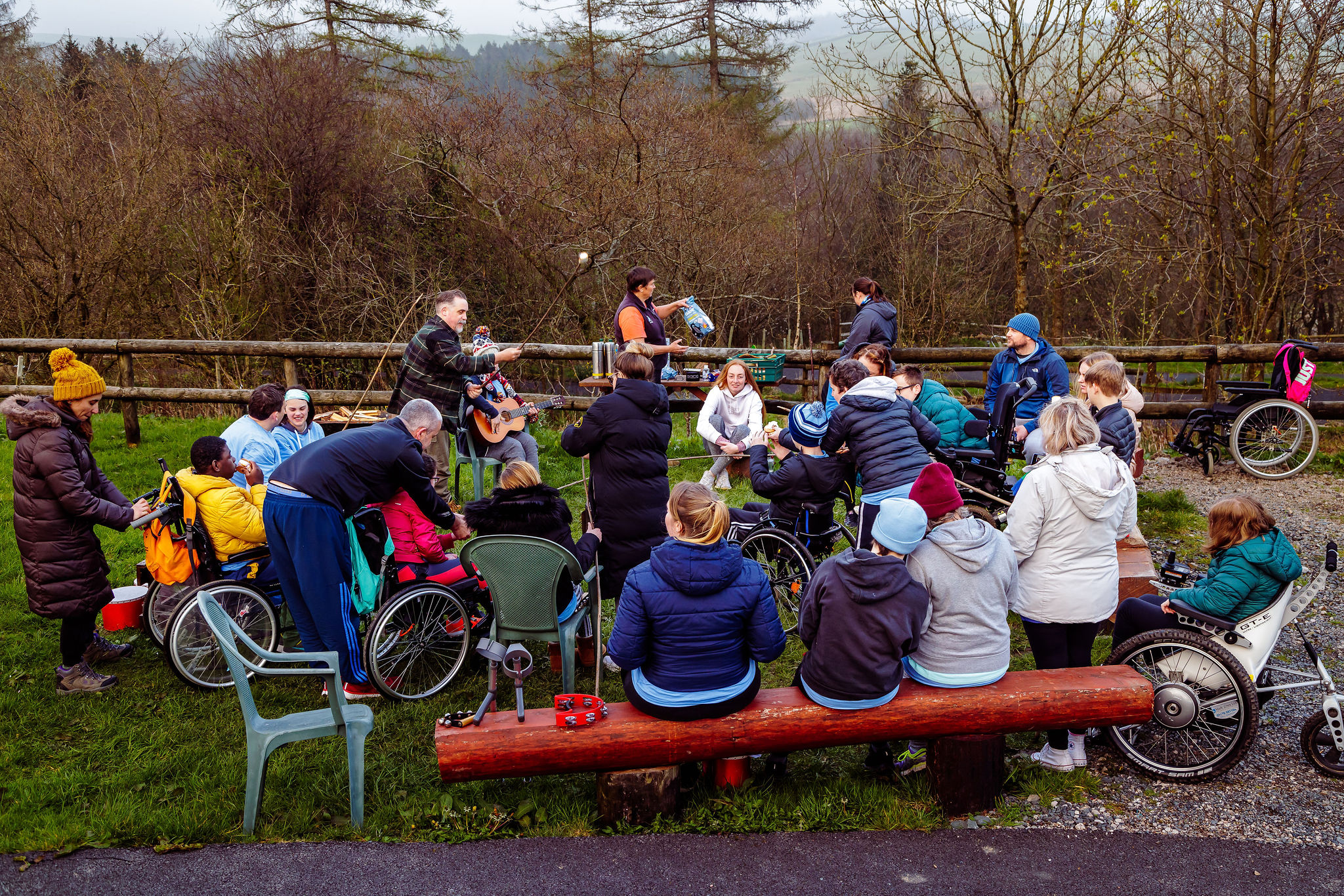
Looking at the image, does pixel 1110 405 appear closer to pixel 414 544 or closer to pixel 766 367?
pixel 766 367

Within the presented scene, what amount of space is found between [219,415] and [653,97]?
33.9ft

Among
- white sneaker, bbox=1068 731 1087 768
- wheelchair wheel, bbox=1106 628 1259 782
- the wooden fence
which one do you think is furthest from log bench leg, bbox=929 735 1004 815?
the wooden fence

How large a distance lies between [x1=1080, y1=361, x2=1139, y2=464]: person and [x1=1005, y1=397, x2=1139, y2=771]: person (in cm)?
104

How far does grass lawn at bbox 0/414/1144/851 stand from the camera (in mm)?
3602

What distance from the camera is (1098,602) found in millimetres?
4008

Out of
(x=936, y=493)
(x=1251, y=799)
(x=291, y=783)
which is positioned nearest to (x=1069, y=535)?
(x=936, y=493)

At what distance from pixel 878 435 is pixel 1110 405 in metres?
1.35

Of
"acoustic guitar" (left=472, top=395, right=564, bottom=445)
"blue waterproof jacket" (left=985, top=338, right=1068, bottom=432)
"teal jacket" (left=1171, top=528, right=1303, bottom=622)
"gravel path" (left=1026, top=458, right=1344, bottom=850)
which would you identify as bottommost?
"gravel path" (left=1026, top=458, right=1344, bottom=850)

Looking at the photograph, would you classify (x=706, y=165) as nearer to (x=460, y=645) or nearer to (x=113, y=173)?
(x=113, y=173)

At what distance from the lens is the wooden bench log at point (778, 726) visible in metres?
3.47

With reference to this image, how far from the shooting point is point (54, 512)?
4.52 meters

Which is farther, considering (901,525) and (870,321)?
(870,321)

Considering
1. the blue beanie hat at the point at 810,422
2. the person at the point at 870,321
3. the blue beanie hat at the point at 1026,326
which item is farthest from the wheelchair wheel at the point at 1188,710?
the person at the point at 870,321

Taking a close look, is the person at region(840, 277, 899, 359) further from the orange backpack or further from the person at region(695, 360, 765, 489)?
the orange backpack
